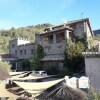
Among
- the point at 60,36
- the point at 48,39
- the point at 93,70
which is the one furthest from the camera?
the point at 48,39

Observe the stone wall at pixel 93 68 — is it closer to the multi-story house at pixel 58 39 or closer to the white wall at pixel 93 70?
the white wall at pixel 93 70

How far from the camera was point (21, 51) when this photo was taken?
164ft

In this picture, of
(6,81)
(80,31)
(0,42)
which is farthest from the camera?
(0,42)

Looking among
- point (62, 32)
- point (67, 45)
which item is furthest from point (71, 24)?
point (67, 45)

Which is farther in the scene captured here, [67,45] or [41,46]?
[41,46]

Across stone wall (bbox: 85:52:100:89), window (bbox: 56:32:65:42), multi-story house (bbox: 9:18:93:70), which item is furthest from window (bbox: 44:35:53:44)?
stone wall (bbox: 85:52:100:89)

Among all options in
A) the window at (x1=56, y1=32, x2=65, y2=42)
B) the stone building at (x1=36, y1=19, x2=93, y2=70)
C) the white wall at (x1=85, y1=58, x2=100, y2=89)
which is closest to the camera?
the white wall at (x1=85, y1=58, x2=100, y2=89)

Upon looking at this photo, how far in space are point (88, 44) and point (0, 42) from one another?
158 feet

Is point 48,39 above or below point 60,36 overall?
below

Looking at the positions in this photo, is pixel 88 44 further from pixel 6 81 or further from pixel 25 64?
pixel 6 81

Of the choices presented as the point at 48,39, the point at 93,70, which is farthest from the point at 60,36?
the point at 93,70

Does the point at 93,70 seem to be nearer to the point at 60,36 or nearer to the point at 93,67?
the point at 93,67

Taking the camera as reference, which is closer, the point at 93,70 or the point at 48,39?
the point at 93,70

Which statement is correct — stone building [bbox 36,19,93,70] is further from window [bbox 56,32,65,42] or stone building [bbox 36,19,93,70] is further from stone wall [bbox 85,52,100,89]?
stone wall [bbox 85,52,100,89]
